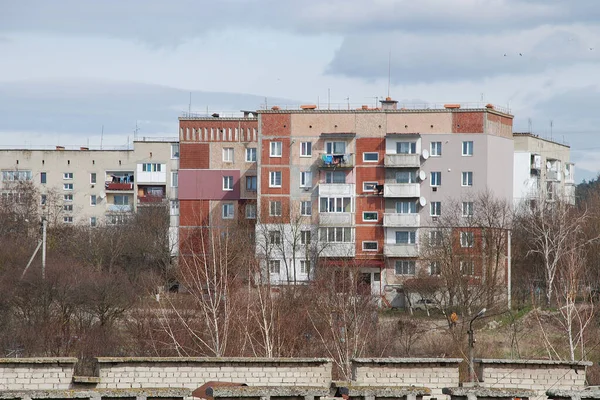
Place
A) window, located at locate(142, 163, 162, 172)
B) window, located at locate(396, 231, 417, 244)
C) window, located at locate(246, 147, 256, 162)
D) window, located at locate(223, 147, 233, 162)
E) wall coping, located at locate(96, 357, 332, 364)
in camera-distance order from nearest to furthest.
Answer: wall coping, located at locate(96, 357, 332, 364) → window, located at locate(396, 231, 417, 244) → window, located at locate(223, 147, 233, 162) → window, located at locate(246, 147, 256, 162) → window, located at locate(142, 163, 162, 172)

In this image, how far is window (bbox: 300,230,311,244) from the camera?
6025 cm

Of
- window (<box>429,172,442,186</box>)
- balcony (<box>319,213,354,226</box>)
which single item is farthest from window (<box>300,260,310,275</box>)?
window (<box>429,172,442,186</box>)

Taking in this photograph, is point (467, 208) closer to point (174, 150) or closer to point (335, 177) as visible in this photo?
point (335, 177)

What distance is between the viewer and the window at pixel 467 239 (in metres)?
56.9

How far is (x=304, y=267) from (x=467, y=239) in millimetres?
9267

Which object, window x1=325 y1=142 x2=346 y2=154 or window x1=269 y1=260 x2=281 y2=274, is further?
window x1=325 y1=142 x2=346 y2=154

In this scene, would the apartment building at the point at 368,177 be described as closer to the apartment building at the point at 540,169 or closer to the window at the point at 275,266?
the window at the point at 275,266

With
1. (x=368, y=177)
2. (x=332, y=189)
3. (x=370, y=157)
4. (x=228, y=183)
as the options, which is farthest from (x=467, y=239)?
(x=228, y=183)

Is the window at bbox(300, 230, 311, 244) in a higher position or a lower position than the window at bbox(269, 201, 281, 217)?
lower

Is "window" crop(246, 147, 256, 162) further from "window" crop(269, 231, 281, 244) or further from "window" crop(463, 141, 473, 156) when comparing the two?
"window" crop(463, 141, 473, 156)

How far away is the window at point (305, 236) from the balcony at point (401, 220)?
4.33m

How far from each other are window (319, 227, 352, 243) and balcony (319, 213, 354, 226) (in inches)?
11.3

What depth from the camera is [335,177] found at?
61031 millimetres

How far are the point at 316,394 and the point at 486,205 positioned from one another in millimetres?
46665
